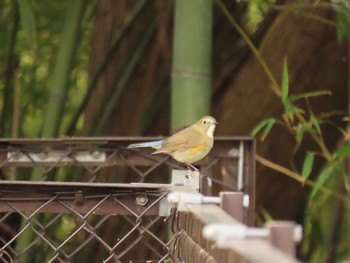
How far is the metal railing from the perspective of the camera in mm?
1715

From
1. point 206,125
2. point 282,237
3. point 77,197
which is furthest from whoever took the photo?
point 206,125

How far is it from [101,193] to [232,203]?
1.27 ft

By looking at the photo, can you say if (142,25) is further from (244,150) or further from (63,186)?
(63,186)

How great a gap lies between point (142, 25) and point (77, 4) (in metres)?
1.11

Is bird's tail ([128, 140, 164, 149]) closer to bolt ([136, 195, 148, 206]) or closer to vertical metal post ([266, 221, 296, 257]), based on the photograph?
bolt ([136, 195, 148, 206])

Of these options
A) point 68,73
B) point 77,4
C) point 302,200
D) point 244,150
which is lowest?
point 302,200

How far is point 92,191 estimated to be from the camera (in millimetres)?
1727

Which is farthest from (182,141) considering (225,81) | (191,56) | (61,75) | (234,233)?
(234,233)

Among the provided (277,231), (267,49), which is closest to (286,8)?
(267,49)

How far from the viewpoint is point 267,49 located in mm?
3828

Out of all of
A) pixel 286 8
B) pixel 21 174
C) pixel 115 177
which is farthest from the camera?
pixel 115 177

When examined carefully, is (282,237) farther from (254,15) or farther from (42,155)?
(254,15)

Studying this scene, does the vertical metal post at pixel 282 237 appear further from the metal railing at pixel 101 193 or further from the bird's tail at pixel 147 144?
the bird's tail at pixel 147 144

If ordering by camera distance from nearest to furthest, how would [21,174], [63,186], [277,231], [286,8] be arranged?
[277,231] → [63,186] → [286,8] → [21,174]
